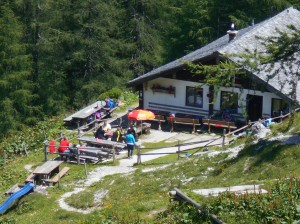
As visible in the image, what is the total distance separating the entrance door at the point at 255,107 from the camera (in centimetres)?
3644

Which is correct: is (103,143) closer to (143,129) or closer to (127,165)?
(127,165)

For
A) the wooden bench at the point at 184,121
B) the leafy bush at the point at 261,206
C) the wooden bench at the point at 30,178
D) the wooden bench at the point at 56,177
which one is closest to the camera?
the leafy bush at the point at 261,206

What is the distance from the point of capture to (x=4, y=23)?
51.9 metres

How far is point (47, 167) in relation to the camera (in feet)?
97.3

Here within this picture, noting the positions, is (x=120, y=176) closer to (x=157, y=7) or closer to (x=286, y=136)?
(x=286, y=136)

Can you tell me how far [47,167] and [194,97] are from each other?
39.4 ft

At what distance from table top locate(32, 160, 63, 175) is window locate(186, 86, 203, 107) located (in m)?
10.8

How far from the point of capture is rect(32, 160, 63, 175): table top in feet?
95.3

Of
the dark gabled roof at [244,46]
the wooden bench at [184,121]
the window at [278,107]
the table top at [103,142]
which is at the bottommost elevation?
the table top at [103,142]

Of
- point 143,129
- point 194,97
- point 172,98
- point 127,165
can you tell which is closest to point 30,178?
point 127,165

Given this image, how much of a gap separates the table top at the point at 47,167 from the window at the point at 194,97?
10.8 m

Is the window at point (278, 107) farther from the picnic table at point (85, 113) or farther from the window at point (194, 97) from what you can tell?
the picnic table at point (85, 113)

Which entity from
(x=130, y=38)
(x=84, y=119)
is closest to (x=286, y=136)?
(x=84, y=119)

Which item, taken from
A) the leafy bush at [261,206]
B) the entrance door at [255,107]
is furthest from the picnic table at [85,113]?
the leafy bush at [261,206]
